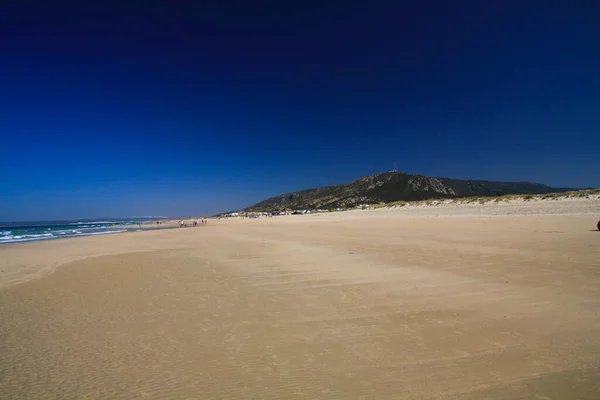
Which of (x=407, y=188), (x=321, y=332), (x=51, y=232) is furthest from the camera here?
(x=407, y=188)

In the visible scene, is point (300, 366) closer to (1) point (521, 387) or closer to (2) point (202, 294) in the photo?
(1) point (521, 387)

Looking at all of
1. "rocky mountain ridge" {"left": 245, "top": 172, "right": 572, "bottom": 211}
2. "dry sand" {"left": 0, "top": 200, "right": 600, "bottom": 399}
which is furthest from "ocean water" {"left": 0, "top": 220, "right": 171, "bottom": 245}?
"rocky mountain ridge" {"left": 245, "top": 172, "right": 572, "bottom": 211}

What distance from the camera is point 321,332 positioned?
18.0 feet

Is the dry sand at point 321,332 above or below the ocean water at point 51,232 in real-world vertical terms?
below

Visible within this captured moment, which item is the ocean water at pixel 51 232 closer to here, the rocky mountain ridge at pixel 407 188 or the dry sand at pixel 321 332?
the dry sand at pixel 321 332

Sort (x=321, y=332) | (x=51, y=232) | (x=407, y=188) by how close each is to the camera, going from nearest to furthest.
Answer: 1. (x=321, y=332)
2. (x=51, y=232)
3. (x=407, y=188)

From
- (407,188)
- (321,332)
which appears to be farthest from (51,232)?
(407,188)

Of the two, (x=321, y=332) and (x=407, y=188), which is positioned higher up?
(x=407, y=188)

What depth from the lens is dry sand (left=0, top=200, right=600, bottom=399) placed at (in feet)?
12.7

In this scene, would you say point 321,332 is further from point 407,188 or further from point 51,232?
point 407,188

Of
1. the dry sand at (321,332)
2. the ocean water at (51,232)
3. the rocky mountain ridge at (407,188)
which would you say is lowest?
the dry sand at (321,332)

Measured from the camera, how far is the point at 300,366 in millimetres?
4348

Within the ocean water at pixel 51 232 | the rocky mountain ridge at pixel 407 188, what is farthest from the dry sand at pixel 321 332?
the rocky mountain ridge at pixel 407 188

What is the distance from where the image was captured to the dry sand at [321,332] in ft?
12.7
